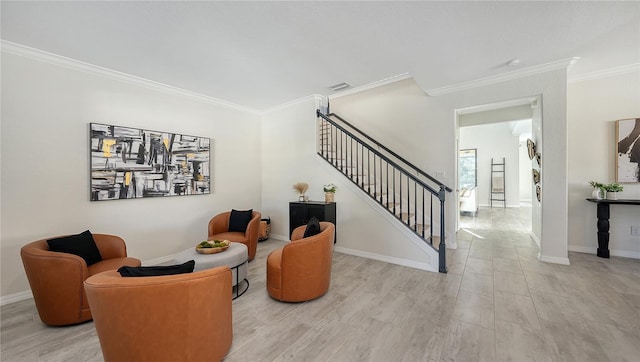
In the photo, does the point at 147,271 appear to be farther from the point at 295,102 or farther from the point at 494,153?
the point at 494,153

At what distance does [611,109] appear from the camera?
394 cm

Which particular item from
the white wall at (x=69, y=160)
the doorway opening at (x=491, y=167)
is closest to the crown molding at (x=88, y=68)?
the white wall at (x=69, y=160)

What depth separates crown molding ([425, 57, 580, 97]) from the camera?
344cm

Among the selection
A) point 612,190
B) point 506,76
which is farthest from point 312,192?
point 612,190

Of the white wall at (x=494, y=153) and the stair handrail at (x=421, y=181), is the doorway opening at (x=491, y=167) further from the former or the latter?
the stair handrail at (x=421, y=181)

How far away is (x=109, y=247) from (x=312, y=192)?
3217mm

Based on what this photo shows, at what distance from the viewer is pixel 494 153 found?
9898 mm

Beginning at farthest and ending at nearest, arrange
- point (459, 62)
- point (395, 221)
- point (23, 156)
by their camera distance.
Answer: point (395, 221) < point (459, 62) < point (23, 156)

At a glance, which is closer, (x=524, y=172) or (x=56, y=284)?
(x=56, y=284)

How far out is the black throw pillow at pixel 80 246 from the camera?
2.48 metres

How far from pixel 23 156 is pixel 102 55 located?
1.54m

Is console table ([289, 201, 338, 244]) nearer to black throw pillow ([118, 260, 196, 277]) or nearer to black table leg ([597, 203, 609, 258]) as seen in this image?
black throw pillow ([118, 260, 196, 277])

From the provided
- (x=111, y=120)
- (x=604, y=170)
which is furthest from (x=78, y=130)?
(x=604, y=170)

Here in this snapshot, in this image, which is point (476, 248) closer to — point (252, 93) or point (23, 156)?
point (252, 93)
